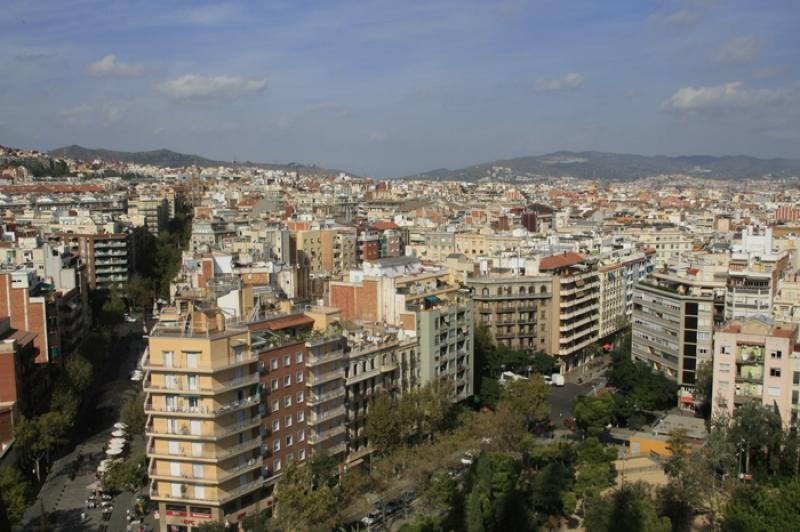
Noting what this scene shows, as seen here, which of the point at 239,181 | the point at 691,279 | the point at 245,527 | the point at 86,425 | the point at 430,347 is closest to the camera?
the point at 245,527

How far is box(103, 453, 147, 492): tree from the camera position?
26.6 metres

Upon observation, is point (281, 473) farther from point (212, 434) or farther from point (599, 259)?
point (599, 259)

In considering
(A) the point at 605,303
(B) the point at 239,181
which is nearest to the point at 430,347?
(A) the point at 605,303

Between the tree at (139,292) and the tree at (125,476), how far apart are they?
30.6 metres

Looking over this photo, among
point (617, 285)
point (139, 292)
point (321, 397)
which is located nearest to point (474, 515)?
point (321, 397)

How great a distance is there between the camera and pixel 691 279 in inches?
1478

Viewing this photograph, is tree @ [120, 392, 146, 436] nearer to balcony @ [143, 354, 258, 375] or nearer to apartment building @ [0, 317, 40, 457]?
apartment building @ [0, 317, 40, 457]

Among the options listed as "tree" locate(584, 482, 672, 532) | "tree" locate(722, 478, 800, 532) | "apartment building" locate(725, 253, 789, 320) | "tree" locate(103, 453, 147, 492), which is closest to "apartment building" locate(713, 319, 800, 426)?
"apartment building" locate(725, 253, 789, 320)

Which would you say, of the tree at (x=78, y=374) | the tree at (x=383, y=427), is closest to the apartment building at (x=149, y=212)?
the tree at (x=78, y=374)

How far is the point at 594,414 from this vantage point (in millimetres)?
31969

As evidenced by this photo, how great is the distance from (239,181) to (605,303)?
4226 inches

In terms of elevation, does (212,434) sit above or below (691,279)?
below

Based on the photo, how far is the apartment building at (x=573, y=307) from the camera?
140ft

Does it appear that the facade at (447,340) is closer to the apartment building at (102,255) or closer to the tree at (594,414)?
the tree at (594,414)
